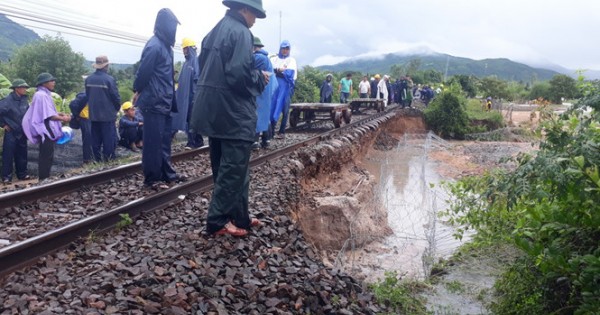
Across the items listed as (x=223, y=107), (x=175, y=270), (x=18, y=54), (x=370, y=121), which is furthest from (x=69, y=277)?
(x=18, y=54)

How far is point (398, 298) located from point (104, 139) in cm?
624

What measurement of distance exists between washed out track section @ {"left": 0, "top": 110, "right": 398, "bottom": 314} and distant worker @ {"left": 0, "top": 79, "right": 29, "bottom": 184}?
5.24 meters

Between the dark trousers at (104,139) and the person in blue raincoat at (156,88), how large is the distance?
3.12m

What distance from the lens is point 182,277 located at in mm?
3363

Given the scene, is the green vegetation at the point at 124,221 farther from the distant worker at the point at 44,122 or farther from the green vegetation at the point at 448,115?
the green vegetation at the point at 448,115

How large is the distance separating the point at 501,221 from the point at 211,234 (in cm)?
297

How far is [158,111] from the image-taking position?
18.3 feet

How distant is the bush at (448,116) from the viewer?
26.1 metres

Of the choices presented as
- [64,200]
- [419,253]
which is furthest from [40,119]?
[419,253]

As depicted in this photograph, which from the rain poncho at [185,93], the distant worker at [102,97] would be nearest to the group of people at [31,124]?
the distant worker at [102,97]

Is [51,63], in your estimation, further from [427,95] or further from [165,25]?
[165,25]

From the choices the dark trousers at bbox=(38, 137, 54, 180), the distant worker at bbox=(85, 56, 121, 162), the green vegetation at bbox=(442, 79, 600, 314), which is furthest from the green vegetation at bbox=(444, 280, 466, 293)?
the dark trousers at bbox=(38, 137, 54, 180)

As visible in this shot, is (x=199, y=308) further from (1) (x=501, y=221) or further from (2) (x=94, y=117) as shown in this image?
(2) (x=94, y=117)

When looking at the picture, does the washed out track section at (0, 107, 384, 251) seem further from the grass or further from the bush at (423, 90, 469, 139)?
the bush at (423, 90, 469, 139)
